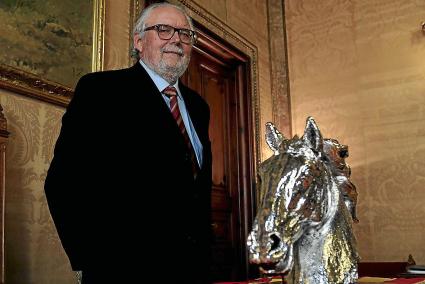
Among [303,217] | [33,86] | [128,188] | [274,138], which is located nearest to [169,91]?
[128,188]

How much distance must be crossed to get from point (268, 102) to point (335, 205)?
3.93 metres

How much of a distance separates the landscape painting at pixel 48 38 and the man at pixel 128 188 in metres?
1.06

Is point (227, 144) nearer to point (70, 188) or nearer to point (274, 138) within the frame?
point (70, 188)

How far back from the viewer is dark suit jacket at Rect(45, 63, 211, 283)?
1176mm

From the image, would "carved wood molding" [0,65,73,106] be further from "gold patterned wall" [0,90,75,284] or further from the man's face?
the man's face

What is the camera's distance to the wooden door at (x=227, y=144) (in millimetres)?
3939

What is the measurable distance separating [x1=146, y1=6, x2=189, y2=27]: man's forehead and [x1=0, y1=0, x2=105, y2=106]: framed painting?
0.94m

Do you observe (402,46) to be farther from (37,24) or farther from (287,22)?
(37,24)

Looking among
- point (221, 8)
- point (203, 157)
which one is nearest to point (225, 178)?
point (221, 8)

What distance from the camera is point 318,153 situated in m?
0.82

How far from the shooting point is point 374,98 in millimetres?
4473

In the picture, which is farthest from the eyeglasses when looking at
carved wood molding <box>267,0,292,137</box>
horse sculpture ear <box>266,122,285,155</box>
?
carved wood molding <box>267,0,292,137</box>

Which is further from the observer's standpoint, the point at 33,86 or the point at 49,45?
the point at 49,45

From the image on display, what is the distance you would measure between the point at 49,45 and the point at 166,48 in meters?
1.16
